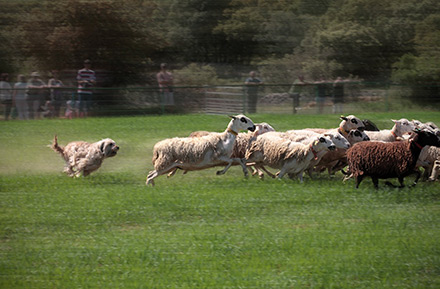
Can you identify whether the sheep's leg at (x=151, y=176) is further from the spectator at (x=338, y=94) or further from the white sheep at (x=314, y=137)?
the spectator at (x=338, y=94)

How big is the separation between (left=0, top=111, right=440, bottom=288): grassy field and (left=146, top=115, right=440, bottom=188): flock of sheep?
1.07ft

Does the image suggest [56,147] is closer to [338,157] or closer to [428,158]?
[338,157]

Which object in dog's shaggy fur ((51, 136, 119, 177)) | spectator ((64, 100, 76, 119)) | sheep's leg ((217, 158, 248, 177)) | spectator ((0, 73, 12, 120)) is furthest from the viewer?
spectator ((64, 100, 76, 119))

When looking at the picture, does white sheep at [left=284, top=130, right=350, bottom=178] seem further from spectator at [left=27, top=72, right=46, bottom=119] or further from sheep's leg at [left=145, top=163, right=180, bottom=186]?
spectator at [left=27, top=72, right=46, bottom=119]

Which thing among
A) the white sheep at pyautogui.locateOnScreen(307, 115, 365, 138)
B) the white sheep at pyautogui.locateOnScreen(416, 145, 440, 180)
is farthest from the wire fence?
the white sheep at pyautogui.locateOnScreen(416, 145, 440, 180)

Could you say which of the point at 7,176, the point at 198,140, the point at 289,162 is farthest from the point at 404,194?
the point at 7,176

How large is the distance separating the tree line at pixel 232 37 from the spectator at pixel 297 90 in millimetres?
89

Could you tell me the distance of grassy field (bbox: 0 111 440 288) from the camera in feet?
13.0

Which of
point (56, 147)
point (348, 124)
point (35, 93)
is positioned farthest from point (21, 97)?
point (348, 124)

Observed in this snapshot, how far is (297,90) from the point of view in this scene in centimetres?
717

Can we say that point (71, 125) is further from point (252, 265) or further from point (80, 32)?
point (252, 265)

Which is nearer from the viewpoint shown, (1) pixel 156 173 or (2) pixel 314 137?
(1) pixel 156 173

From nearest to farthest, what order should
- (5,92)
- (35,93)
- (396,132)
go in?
1. (5,92)
2. (35,93)
3. (396,132)

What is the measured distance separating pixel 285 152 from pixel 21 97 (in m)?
3.17
